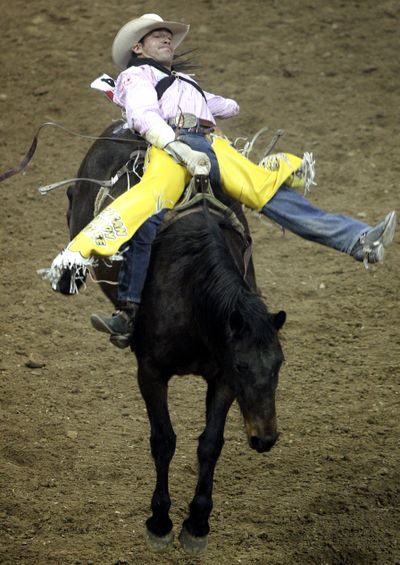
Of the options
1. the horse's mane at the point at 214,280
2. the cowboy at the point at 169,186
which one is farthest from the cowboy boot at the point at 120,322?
the horse's mane at the point at 214,280

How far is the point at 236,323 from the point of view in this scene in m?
4.25

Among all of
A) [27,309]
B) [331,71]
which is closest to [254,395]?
[27,309]

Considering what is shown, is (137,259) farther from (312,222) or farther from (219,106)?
(219,106)

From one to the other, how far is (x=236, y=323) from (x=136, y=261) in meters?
0.83

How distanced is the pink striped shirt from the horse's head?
1.32m

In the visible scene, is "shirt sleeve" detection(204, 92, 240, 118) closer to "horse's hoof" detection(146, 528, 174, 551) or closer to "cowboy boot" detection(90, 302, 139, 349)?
"cowboy boot" detection(90, 302, 139, 349)

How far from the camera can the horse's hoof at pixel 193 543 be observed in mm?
4828

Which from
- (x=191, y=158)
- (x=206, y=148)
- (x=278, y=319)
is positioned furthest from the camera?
(x=206, y=148)

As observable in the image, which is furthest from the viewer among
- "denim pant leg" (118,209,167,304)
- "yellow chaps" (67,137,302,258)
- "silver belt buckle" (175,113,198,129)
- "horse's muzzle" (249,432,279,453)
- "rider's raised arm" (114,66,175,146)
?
"silver belt buckle" (175,113,198,129)

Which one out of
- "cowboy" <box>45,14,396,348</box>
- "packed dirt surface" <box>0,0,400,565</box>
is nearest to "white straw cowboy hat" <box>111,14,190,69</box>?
"cowboy" <box>45,14,396,348</box>

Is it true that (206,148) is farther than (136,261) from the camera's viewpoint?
Yes

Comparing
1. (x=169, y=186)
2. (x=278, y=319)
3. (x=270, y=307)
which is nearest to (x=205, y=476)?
(x=278, y=319)

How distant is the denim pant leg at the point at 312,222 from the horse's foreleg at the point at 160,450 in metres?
1.05

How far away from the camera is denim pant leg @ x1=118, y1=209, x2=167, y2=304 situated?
191 inches
